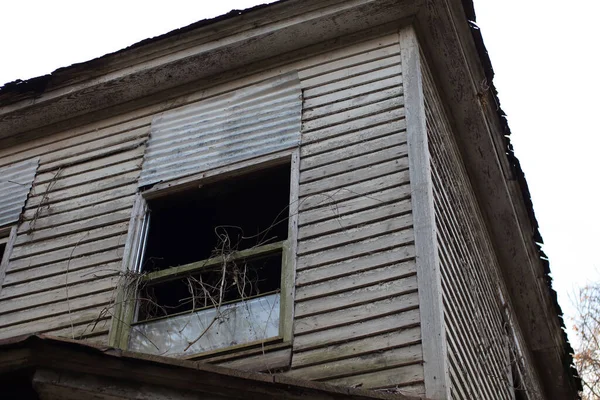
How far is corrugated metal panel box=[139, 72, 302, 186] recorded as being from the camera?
867cm

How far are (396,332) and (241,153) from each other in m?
2.83

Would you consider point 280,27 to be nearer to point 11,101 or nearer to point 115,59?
point 115,59

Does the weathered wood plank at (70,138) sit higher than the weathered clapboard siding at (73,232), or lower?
higher

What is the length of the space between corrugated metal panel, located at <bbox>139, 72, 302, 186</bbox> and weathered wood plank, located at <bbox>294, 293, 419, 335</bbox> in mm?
2122

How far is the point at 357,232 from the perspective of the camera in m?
7.33

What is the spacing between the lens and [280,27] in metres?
9.26

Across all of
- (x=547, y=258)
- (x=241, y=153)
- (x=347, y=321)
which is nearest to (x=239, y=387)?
(x=347, y=321)

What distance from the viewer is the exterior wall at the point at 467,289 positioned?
23.9 feet

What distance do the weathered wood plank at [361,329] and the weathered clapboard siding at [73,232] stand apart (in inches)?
77.1

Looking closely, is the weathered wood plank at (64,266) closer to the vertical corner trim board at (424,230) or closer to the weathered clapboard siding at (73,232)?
the weathered clapboard siding at (73,232)

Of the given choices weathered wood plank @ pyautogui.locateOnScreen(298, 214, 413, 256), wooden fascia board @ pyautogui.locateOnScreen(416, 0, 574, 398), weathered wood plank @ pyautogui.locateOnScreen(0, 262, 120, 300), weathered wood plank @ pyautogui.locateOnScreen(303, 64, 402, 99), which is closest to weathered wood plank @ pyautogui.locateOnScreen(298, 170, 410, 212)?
weathered wood plank @ pyautogui.locateOnScreen(298, 214, 413, 256)

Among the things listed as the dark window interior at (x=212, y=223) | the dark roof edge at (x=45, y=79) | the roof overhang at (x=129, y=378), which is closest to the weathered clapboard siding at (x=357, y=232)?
the dark window interior at (x=212, y=223)

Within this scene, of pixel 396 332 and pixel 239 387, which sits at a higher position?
pixel 396 332

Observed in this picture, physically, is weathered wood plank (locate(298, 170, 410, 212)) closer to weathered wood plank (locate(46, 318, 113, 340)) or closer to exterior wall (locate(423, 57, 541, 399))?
exterior wall (locate(423, 57, 541, 399))
